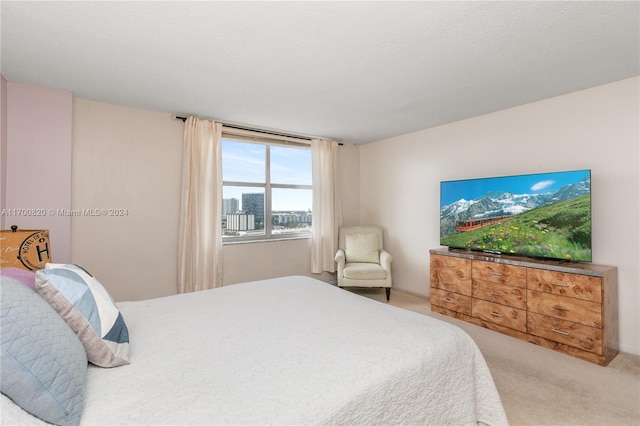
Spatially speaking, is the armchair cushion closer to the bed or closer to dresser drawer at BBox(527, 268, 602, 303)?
dresser drawer at BBox(527, 268, 602, 303)

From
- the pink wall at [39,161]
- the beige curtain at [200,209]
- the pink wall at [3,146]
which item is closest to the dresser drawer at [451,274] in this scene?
the beige curtain at [200,209]

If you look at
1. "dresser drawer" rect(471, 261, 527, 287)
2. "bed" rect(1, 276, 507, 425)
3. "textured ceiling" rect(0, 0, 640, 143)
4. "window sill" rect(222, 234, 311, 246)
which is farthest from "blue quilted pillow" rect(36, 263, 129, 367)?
"dresser drawer" rect(471, 261, 527, 287)

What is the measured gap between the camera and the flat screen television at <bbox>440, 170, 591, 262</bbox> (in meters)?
2.64

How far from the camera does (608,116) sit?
2643mm

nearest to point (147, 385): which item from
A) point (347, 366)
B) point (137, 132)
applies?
point (347, 366)

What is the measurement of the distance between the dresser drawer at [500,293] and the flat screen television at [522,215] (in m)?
0.40

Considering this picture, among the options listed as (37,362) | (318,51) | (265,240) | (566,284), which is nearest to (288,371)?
(37,362)

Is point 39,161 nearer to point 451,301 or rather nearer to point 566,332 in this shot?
point 451,301

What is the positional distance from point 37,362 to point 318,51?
2153 mm

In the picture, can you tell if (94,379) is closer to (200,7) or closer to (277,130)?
(200,7)

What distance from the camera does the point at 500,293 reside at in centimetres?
→ 297

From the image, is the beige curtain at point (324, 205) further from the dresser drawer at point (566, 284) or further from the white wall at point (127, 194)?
the dresser drawer at point (566, 284)

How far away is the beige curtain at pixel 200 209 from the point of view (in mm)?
3475

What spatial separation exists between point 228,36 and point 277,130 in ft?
7.35
